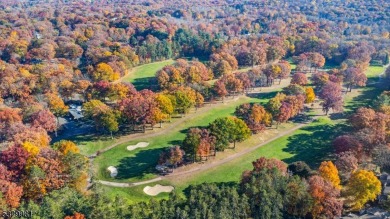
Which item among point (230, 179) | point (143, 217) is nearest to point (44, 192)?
point (143, 217)

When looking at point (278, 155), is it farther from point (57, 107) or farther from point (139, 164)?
point (57, 107)

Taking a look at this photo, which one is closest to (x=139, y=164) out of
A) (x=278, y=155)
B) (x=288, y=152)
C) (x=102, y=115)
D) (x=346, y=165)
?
(x=102, y=115)

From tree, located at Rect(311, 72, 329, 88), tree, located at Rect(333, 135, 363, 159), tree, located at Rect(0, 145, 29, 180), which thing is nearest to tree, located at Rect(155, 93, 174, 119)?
tree, located at Rect(0, 145, 29, 180)

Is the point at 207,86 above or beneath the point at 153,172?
above

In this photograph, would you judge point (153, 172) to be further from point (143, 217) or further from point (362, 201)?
point (362, 201)

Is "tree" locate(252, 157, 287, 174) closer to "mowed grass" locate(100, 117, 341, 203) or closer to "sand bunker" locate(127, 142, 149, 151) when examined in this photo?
"mowed grass" locate(100, 117, 341, 203)

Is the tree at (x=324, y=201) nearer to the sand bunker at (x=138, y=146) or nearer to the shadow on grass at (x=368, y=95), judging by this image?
the sand bunker at (x=138, y=146)
